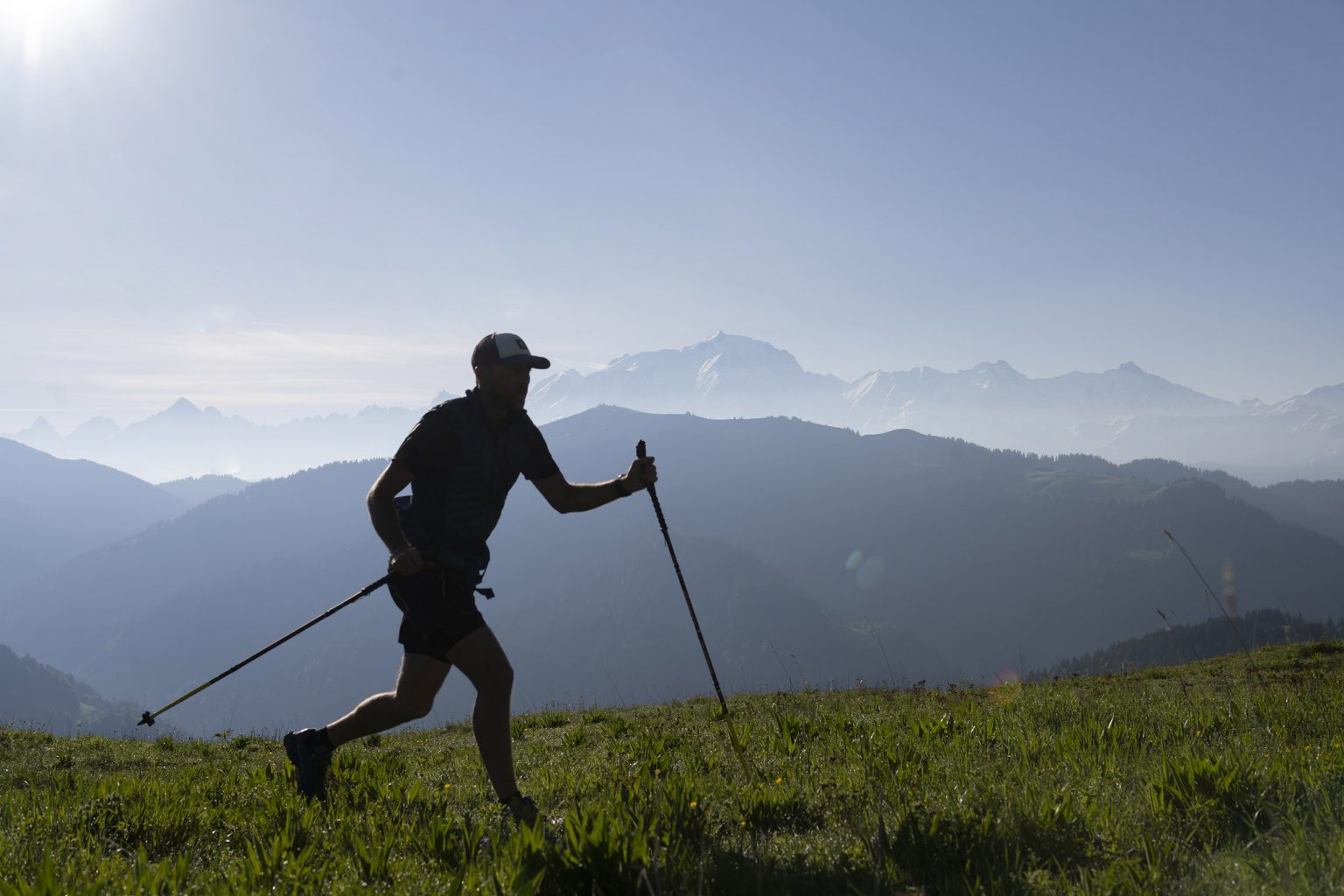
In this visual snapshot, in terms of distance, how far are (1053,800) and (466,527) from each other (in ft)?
12.5

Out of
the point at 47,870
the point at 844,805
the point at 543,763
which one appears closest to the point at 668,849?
the point at 844,805

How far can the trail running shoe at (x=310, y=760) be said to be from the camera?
522 centimetres

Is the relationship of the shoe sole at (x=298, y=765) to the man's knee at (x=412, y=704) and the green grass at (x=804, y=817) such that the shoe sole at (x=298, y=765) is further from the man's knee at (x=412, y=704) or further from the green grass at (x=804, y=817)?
the man's knee at (x=412, y=704)

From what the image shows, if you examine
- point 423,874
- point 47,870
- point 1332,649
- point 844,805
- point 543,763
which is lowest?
point 1332,649

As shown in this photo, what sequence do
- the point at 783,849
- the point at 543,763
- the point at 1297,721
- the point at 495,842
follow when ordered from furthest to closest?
the point at 543,763 → the point at 1297,721 → the point at 783,849 → the point at 495,842

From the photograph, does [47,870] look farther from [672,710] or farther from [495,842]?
[672,710]

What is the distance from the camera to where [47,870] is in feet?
9.21

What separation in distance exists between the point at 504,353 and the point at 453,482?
3.21 ft

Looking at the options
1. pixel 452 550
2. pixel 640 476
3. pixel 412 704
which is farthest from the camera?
pixel 640 476

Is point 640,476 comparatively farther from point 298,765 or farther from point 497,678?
point 298,765

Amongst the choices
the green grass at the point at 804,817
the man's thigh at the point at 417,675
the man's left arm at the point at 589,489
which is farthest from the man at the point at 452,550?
the green grass at the point at 804,817

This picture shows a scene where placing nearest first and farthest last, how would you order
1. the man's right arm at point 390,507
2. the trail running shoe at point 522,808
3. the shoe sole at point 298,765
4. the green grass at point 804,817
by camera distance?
1. the green grass at point 804,817
2. the trail running shoe at point 522,808
3. the man's right arm at point 390,507
4. the shoe sole at point 298,765

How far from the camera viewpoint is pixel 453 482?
5.11 metres

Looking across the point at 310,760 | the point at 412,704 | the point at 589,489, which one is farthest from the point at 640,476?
the point at 310,760
